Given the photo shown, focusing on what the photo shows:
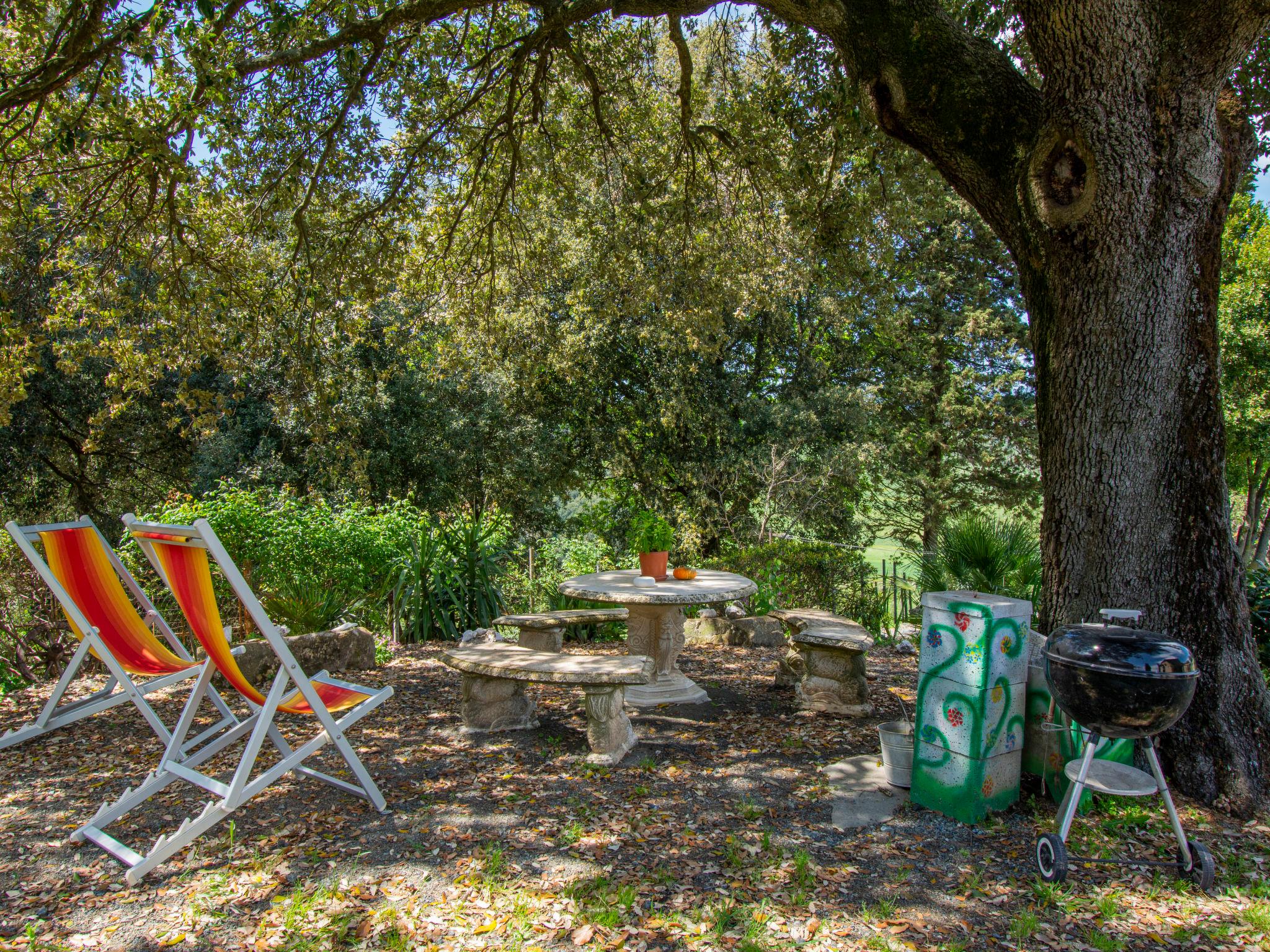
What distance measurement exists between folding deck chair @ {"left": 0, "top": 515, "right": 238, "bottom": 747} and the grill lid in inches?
145

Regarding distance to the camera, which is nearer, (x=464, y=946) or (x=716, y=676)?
(x=464, y=946)

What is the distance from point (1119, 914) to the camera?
2650 millimetres

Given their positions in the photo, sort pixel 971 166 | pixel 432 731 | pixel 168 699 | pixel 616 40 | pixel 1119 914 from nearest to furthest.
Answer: pixel 1119 914 → pixel 971 166 → pixel 432 731 → pixel 168 699 → pixel 616 40

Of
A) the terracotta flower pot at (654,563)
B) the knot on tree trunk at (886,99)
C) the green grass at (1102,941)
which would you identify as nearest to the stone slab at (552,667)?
the terracotta flower pot at (654,563)

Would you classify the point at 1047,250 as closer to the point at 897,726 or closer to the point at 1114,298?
the point at 1114,298

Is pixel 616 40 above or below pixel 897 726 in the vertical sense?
above

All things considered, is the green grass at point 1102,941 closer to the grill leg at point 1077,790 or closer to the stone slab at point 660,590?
the grill leg at point 1077,790

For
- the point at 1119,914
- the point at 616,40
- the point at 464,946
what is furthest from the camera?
the point at 616,40

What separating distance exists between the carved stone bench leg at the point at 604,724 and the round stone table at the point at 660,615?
771mm

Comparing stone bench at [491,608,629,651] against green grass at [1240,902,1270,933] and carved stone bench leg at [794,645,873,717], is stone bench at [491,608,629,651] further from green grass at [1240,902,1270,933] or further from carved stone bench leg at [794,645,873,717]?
green grass at [1240,902,1270,933]

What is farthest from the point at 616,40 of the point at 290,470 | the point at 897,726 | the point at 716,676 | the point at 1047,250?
the point at 290,470

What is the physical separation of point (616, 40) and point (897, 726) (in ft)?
19.7

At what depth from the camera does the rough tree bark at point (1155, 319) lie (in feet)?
11.3

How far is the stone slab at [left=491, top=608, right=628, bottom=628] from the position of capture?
5367 mm
